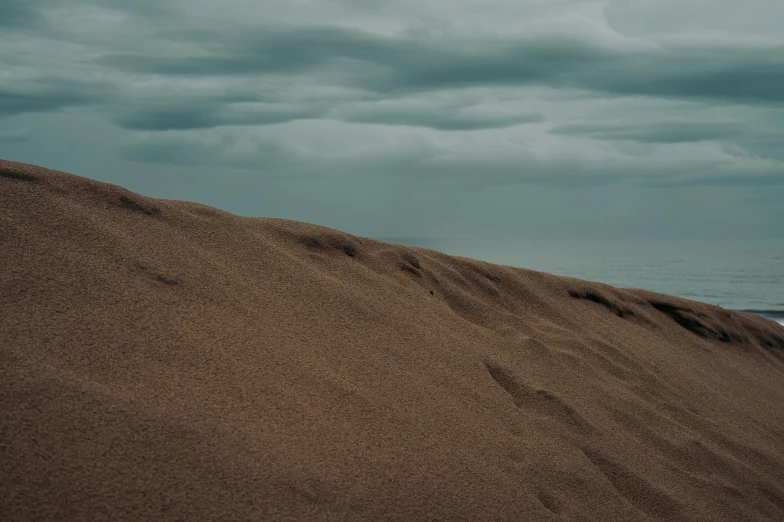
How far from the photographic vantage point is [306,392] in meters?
2.58

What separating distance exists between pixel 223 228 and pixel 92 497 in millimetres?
2003

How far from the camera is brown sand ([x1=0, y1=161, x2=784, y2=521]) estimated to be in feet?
6.69

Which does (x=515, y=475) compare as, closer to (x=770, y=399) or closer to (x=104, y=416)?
(x=104, y=416)

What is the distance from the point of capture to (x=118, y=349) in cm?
243

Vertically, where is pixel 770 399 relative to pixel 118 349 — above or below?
below

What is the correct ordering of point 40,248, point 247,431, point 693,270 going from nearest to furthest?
point 247,431, point 40,248, point 693,270

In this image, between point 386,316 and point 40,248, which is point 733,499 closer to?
point 386,316

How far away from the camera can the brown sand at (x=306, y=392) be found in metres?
2.04

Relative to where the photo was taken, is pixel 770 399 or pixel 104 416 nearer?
pixel 104 416

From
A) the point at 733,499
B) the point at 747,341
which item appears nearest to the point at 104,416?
the point at 733,499

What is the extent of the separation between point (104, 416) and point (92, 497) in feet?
0.97

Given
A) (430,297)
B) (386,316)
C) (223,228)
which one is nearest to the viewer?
(386,316)

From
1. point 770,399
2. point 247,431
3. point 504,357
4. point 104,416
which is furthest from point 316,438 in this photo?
point 770,399

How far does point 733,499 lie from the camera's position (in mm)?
3107
